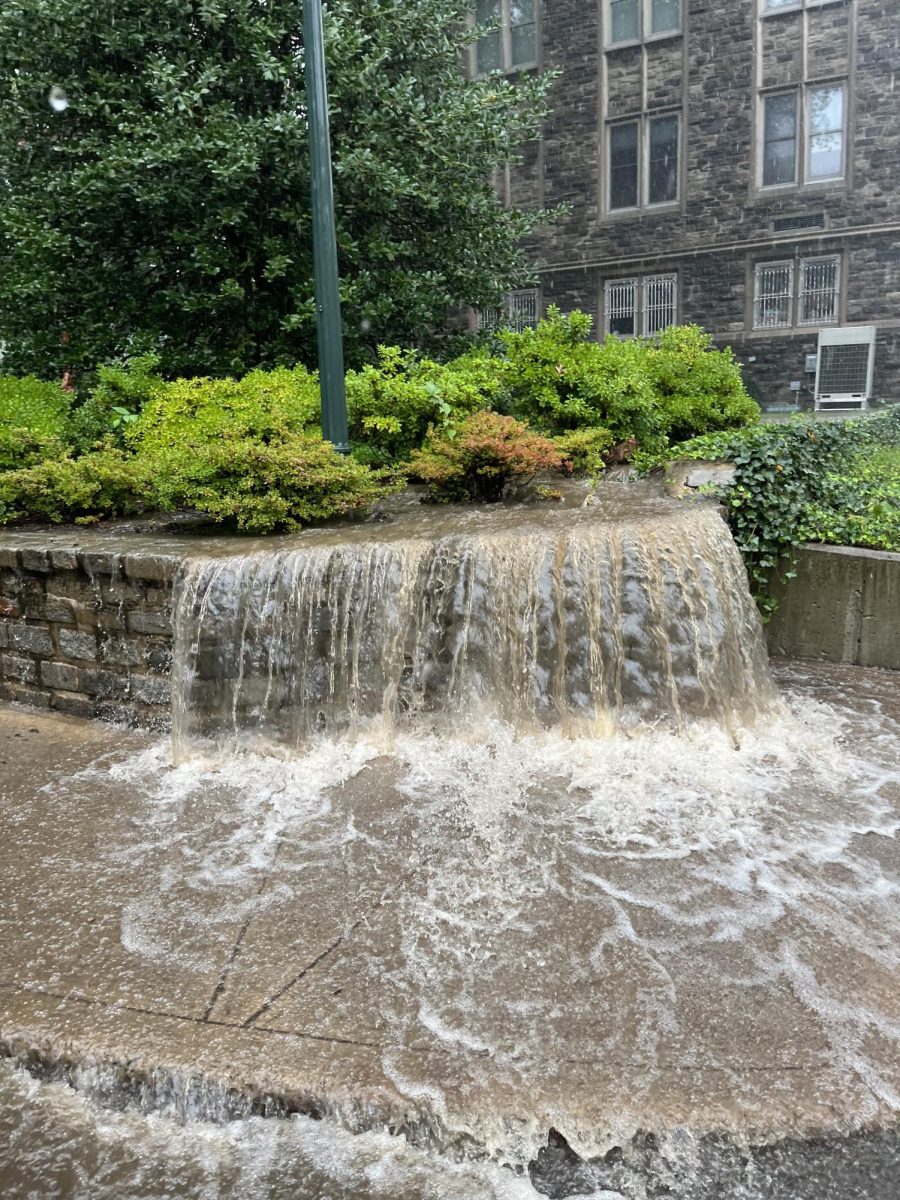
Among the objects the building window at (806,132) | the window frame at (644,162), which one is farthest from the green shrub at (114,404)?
the building window at (806,132)

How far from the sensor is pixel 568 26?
1744 cm

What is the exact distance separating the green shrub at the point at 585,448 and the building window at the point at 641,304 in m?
11.3

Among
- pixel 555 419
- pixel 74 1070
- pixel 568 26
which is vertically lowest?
pixel 74 1070

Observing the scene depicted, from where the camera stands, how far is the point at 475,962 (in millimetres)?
2721

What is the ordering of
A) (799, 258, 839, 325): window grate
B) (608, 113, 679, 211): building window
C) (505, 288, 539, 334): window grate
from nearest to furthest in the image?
(799, 258, 839, 325): window grate, (608, 113, 679, 211): building window, (505, 288, 539, 334): window grate

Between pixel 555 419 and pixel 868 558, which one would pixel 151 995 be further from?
pixel 555 419

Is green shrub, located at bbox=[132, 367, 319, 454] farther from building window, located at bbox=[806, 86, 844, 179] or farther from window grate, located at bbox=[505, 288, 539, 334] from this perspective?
building window, located at bbox=[806, 86, 844, 179]

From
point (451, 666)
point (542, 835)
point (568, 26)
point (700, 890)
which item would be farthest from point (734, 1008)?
point (568, 26)

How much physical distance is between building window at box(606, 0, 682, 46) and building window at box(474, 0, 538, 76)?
1626 mm

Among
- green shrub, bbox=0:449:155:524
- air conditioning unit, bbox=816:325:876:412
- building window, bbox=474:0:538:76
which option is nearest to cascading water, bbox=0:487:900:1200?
green shrub, bbox=0:449:155:524

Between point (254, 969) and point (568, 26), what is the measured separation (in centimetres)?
1992

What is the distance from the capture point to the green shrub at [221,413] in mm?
6141

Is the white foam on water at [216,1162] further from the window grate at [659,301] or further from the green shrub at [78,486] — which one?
the window grate at [659,301]

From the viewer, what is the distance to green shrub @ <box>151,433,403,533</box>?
5.58m
